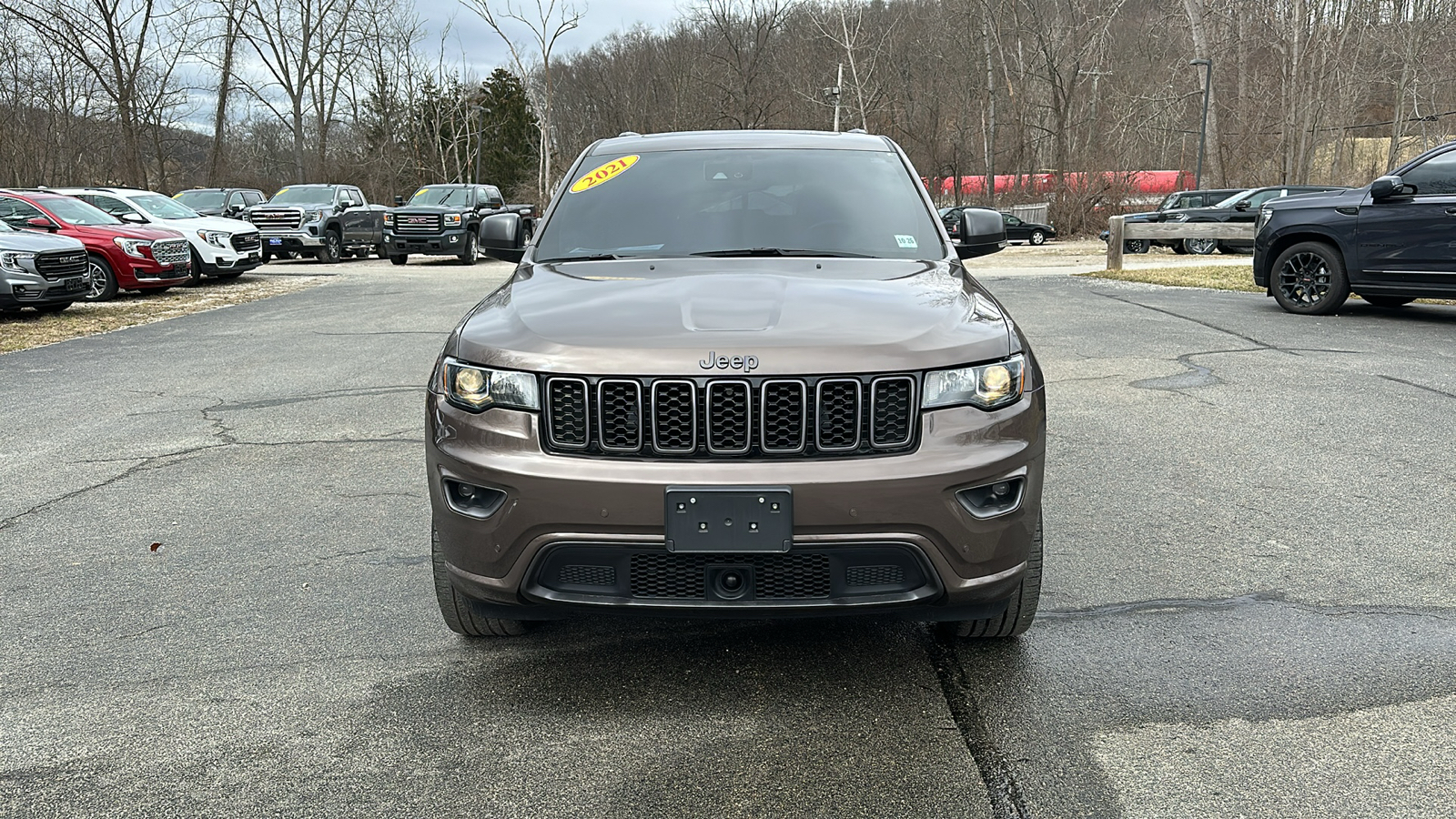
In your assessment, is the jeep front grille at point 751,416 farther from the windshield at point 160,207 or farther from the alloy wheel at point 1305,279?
the windshield at point 160,207

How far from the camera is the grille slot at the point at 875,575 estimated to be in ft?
9.53

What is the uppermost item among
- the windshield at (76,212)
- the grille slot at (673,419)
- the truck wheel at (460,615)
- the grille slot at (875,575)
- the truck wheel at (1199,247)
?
the windshield at (76,212)

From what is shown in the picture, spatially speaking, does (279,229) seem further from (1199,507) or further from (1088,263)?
(1199,507)

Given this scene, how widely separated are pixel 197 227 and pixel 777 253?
1861 cm

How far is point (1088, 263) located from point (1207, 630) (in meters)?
22.0

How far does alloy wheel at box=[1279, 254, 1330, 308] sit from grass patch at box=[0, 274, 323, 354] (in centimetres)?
1335

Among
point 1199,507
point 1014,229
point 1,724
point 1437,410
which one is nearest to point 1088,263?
point 1014,229

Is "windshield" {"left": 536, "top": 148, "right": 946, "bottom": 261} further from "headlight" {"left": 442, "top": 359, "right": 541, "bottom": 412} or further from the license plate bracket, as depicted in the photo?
the license plate bracket

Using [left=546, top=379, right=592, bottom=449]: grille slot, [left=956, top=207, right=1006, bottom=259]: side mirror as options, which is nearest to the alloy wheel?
[left=956, top=207, right=1006, bottom=259]: side mirror

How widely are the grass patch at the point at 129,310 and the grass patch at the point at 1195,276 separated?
13.8m

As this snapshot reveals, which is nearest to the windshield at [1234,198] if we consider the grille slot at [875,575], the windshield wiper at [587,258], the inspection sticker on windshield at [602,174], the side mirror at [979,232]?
the side mirror at [979,232]

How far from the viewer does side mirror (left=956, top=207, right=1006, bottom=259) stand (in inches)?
193

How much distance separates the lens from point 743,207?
174 inches

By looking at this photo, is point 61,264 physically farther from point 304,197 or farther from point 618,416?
point 304,197
